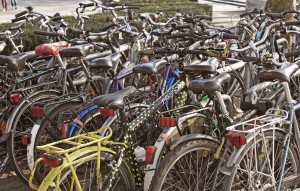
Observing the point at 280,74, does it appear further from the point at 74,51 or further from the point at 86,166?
the point at 74,51

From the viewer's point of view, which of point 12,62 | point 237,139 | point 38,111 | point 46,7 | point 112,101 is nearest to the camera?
point 237,139

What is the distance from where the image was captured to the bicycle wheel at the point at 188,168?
3.71m

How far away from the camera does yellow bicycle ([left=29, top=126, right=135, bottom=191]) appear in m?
3.38

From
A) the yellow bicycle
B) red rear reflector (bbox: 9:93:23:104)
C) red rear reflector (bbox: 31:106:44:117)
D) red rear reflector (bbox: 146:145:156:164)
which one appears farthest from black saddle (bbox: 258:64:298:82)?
red rear reflector (bbox: 9:93:23:104)

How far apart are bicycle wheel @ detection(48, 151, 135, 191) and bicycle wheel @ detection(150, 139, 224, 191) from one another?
0.27 meters

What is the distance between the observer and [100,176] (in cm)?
370

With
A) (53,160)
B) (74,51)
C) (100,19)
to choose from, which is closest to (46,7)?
(100,19)

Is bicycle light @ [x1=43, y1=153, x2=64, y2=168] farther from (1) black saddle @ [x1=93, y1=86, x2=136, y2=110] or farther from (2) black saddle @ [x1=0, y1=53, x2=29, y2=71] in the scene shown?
(2) black saddle @ [x1=0, y1=53, x2=29, y2=71]

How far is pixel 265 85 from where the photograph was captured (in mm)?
4539

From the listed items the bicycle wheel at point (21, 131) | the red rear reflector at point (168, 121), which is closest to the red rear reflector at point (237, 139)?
the red rear reflector at point (168, 121)

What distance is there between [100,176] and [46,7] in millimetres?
18551

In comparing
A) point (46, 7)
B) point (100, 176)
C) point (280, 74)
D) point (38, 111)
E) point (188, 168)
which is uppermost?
point (280, 74)

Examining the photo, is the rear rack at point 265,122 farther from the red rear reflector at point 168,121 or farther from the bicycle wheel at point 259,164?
the red rear reflector at point 168,121

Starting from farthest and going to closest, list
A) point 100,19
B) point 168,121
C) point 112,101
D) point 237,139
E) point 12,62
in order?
point 100,19, point 12,62, point 168,121, point 112,101, point 237,139
